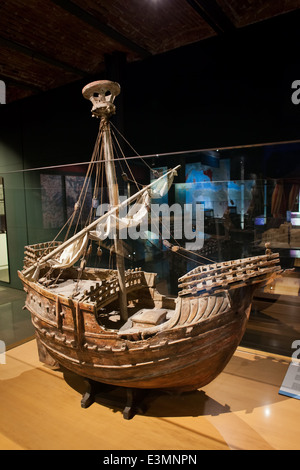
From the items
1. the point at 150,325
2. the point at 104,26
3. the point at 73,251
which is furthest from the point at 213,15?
the point at 150,325

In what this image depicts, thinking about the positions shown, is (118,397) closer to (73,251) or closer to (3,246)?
(73,251)

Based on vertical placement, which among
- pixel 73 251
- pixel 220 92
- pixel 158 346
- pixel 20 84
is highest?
pixel 20 84

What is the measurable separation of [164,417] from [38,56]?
6.04m

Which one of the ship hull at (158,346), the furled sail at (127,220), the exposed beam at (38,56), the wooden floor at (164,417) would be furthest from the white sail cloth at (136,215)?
the exposed beam at (38,56)

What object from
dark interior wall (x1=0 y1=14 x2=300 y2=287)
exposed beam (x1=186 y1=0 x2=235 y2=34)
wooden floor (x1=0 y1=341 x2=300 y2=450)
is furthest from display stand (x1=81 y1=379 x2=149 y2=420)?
exposed beam (x1=186 y1=0 x2=235 y2=34)

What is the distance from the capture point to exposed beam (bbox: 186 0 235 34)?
14.0ft

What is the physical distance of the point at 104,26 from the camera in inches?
191

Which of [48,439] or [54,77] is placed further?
[54,77]

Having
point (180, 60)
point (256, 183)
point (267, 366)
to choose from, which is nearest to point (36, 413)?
point (267, 366)

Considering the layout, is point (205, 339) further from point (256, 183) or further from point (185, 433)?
point (256, 183)

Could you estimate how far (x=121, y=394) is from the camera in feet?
13.2

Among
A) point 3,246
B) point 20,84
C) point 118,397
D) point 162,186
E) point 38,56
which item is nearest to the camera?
point 118,397

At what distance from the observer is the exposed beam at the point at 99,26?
4.40 metres

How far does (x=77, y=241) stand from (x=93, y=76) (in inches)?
145
